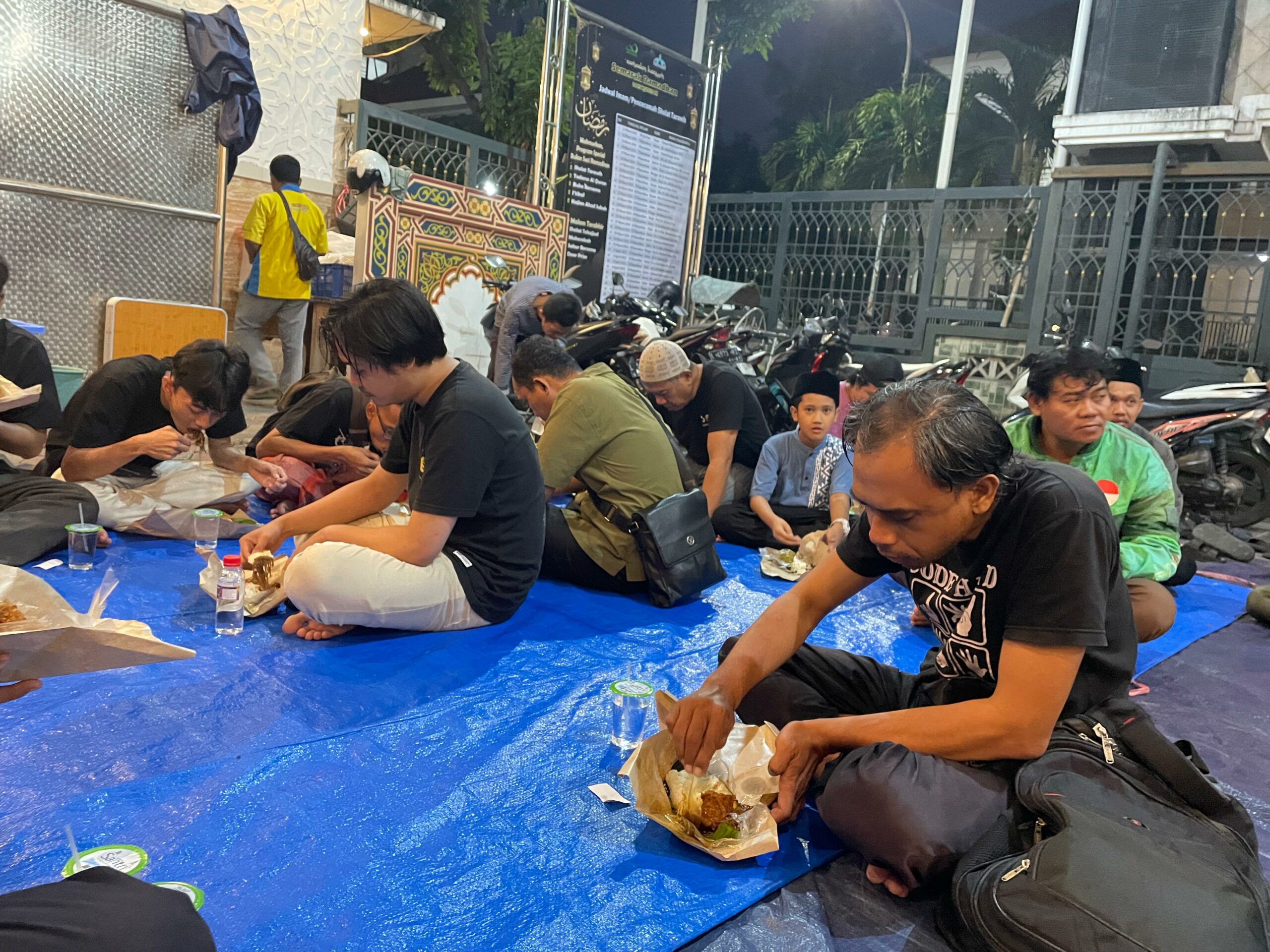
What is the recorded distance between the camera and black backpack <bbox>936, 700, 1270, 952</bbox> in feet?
4.57

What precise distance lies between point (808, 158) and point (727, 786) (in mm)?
15318

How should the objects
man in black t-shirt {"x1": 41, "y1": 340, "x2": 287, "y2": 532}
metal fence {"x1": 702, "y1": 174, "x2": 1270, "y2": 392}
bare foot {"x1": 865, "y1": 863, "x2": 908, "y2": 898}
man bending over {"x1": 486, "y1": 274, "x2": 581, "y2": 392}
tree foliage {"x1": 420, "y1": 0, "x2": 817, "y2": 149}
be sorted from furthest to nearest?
tree foliage {"x1": 420, "y1": 0, "x2": 817, "y2": 149} < metal fence {"x1": 702, "y1": 174, "x2": 1270, "y2": 392} < man bending over {"x1": 486, "y1": 274, "x2": 581, "y2": 392} < man in black t-shirt {"x1": 41, "y1": 340, "x2": 287, "y2": 532} < bare foot {"x1": 865, "y1": 863, "x2": 908, "y2": 898}

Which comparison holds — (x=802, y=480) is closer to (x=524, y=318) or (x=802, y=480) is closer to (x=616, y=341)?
(x=616, y=341)

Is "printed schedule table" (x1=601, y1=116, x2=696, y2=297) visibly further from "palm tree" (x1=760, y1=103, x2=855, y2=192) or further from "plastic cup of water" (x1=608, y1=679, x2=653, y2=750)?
"plastic cup of water" (x1=608, y1=679, x2=653, y2=750)

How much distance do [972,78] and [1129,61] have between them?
19.1ft

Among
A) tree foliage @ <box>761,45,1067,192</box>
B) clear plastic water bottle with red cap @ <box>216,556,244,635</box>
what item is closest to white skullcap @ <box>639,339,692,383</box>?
clear plastic water bottle with red cap @ <box>216,556,244,635</box>

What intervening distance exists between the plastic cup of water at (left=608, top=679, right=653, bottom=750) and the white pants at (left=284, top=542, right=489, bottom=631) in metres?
0.81

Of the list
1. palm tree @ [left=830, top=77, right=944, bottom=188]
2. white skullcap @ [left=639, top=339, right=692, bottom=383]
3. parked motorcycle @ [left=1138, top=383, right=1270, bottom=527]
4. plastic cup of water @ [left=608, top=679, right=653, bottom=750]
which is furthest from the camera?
palm tree @ [left=830, top=77, right=944, bottom=188]

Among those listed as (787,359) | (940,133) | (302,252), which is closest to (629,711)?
(787,359)

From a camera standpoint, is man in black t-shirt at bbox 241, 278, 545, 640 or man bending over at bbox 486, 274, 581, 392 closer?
man in black t-shirt at bbox 241, 278, 545, 640

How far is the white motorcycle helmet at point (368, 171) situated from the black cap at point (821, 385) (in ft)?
13.8

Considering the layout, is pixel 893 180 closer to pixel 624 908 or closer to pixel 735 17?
pixel 735 17

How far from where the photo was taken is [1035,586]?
1.69 m

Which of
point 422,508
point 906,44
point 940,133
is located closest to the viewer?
point 422,508
